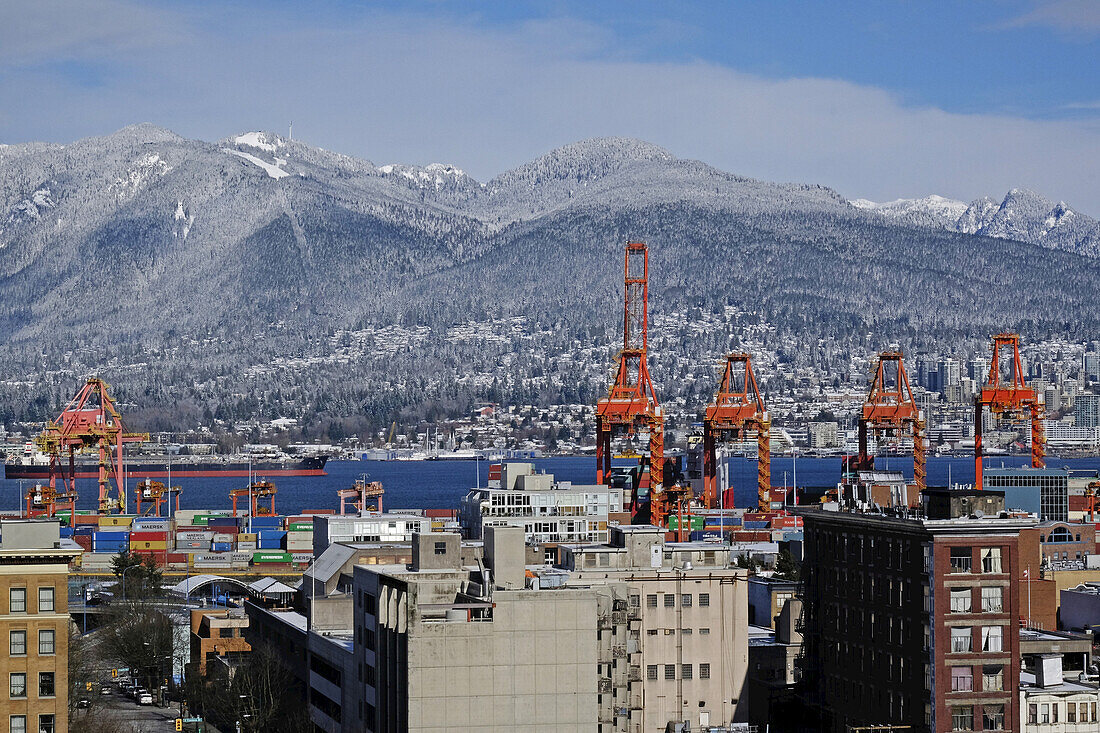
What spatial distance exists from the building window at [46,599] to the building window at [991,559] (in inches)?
810

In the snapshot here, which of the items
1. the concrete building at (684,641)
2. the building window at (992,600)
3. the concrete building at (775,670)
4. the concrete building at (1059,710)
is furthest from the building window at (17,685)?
the concrete building at (1059,710)

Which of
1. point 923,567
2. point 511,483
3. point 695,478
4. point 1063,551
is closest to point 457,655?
point 923,567

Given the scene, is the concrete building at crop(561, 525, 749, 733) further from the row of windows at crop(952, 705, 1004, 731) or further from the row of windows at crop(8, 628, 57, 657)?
the row of windows at crop(8, 628, 57, 657)

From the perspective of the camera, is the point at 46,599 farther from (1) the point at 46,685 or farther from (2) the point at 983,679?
(2) the point at 983,679

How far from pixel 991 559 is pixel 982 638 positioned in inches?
70.4

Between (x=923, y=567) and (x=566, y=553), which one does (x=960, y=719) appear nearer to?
(x=923, y=567)

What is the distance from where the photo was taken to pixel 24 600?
43656 millimetres

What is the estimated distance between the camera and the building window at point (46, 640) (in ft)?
143

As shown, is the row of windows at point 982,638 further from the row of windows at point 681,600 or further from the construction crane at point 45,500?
the construction crane at point 45,500

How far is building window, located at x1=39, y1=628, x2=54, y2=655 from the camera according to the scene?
143 feet

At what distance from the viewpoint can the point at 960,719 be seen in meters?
45.5

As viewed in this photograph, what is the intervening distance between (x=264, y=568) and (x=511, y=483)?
1056 inches

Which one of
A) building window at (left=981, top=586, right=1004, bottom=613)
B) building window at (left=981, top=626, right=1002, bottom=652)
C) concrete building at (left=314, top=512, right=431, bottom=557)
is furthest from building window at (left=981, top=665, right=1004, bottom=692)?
concrete building at (left=314, top=512, right=431, bottom=557)

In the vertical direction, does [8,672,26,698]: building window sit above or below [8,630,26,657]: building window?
below
